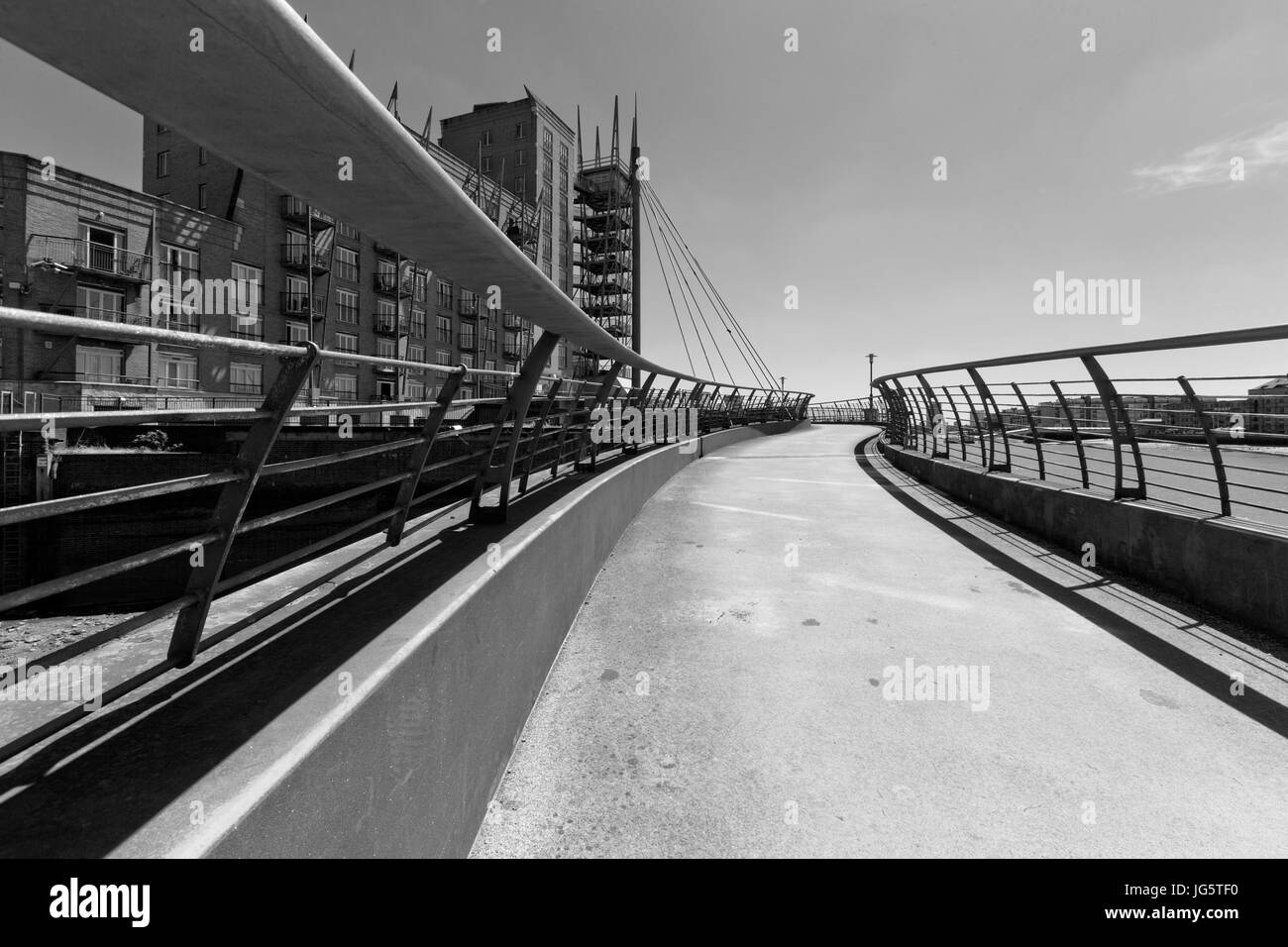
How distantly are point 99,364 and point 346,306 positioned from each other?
1497cm

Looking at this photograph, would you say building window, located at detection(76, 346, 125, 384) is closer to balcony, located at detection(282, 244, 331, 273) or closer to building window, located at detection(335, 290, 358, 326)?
balcony, located at detection(282, 244, 331, 273)

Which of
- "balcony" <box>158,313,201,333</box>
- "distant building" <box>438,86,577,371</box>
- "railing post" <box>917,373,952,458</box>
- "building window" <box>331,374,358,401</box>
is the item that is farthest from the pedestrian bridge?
"distant building" <box>438,86,577,371</box>

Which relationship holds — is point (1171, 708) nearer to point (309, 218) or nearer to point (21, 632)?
point (21, 632)

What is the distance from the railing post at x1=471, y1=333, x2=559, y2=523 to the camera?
388 cm

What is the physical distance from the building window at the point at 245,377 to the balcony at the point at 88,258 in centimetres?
530

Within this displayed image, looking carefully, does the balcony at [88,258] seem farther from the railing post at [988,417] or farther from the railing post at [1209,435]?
the railing post at [1209,435]

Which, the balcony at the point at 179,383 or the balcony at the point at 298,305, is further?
the balcony at the point at 298,305

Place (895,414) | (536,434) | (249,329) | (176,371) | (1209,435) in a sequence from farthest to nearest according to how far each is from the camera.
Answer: (249,329), (176,371), (895,414), (536,434), (1209,435)

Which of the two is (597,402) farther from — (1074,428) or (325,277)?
(325,277)

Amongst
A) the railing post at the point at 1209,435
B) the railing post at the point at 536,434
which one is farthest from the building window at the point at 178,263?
the railing post at the point at 1209,435

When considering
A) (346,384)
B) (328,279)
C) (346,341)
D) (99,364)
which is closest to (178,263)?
(99,364)

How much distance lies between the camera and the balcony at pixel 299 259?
37.7 metres

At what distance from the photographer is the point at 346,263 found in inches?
1641
